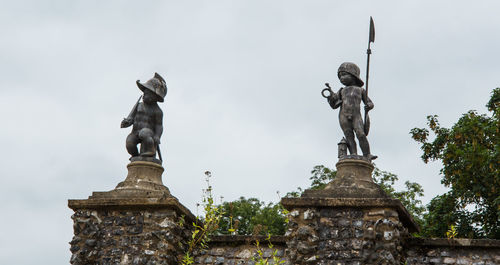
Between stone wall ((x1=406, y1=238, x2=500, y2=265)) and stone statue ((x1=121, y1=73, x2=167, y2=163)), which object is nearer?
stone wall ((x1=406, y1=238, x2=500, y2=265))

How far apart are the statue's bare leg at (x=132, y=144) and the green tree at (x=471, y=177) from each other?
8.49 m

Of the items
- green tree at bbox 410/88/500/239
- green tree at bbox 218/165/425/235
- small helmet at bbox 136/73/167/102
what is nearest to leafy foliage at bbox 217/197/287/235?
green tree at bbox 218/165/425/235

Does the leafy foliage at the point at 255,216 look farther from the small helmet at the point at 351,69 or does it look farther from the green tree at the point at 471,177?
the small helmet at the point at 351,69

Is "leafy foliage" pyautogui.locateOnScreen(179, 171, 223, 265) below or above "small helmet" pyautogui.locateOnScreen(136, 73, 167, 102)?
below

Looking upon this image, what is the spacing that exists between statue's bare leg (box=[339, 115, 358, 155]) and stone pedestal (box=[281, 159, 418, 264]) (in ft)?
1.29

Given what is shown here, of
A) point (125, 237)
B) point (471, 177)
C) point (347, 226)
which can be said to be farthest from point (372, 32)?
Result: point (471, 177)

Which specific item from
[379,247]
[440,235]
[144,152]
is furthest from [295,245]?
[440,235]

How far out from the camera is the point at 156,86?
8.59 m

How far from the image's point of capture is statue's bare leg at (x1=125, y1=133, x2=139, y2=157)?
27.6ft

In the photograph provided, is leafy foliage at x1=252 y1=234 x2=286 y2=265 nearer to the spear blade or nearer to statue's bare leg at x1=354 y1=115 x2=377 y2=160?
statue's bare leg at x1=354 y1=115 x2=377 y2=160

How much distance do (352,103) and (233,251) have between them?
2.26 metres

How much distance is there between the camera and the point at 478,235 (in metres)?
15.3

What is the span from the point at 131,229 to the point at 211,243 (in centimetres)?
102

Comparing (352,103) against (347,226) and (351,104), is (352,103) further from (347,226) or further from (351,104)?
(347,226)
